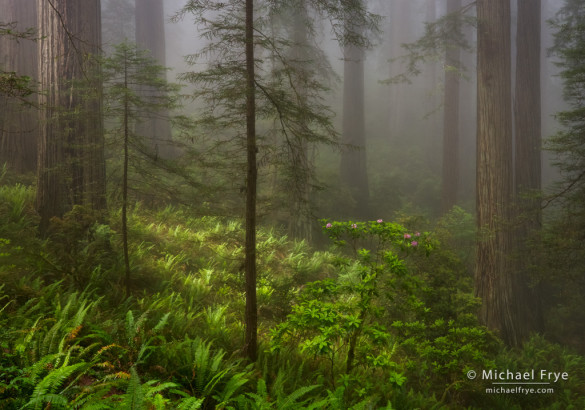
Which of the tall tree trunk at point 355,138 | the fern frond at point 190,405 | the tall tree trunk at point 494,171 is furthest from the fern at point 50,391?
the tall tree trunk at point 355,138

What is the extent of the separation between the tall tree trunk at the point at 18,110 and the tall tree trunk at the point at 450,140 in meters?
14.2

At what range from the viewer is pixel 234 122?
4.45 metres

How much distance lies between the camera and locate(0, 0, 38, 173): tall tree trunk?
855 centimetres

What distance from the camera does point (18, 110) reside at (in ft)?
25.4

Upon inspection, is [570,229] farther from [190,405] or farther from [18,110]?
[18,110]

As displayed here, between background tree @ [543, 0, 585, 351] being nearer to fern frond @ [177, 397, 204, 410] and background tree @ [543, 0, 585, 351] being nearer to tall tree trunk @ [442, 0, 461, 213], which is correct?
tall tree trunk @ [442, 0, 461, 213]

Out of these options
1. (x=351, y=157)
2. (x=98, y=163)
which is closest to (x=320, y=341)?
(x=98, y=163)

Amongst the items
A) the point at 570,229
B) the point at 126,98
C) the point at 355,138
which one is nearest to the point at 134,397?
the point at 126,98

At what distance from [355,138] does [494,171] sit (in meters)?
9.35

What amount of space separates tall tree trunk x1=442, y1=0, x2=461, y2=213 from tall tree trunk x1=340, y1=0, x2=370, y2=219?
3.32 meters

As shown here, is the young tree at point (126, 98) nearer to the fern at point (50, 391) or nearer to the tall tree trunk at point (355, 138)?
the fern at point (50, 391)

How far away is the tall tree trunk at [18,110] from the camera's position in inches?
336

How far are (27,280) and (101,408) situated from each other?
11.2 feet

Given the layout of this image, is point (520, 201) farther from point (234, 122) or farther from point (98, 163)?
point (98, 163)
